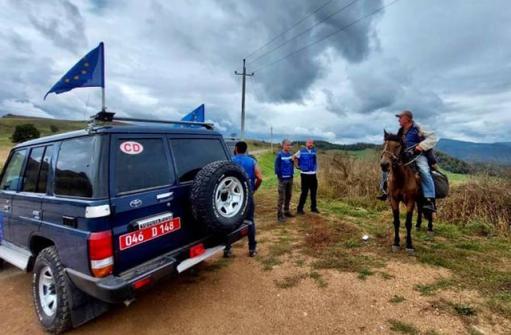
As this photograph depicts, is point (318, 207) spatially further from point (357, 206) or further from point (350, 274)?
point (350, 274)

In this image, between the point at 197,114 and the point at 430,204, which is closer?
the point at 430,204

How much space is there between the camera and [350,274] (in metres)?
4.49

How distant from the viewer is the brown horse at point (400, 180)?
5.12m

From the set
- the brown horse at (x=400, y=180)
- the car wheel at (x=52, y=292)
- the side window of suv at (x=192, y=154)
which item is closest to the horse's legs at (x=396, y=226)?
the brown horse at (x=400, y=180)

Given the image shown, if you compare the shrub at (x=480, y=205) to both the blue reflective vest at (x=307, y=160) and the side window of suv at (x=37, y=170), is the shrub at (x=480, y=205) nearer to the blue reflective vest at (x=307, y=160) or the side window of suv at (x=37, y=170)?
the blue reflective vest at (x=307, y=160)

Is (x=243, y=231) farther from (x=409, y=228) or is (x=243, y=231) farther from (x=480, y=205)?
(x=480, y=205)

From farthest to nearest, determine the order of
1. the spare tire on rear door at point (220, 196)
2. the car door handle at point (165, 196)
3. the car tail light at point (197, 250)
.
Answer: the car tail light at point (197, 250), the spare tire on rear door at point (220, 196), the car door handle at point (165, 196)

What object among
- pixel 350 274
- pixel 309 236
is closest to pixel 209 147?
pixel 350 274

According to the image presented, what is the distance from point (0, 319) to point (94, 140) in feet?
8.63

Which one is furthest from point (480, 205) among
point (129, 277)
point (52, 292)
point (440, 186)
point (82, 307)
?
point (52, 292)

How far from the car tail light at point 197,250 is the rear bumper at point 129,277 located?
A: 0.04 m

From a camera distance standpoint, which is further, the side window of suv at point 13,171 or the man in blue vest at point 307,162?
the man in blue vest at point 307,162

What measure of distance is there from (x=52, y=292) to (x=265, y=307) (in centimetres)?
245

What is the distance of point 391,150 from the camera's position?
5109mm
